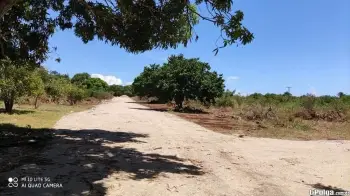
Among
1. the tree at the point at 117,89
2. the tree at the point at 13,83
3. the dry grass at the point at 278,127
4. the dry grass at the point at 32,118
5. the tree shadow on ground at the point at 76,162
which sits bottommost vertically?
the tree shadow on ground at the point at 76,162

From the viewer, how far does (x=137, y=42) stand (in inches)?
452

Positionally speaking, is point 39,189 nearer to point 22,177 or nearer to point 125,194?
point 22,177

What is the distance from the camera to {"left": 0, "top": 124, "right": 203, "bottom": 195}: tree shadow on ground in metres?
7.12

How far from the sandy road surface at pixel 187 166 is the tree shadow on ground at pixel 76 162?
0.05 ft

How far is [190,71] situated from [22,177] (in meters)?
30.3

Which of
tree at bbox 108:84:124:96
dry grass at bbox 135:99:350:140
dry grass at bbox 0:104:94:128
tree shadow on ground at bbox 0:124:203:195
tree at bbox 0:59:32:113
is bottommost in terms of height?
tree shadow on ground at bbox 0:124:203:195

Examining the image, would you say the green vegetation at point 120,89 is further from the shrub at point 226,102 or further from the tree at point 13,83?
the tree at point 13,83

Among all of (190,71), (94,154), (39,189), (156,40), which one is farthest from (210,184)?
(190,71)

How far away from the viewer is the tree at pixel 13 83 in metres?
23.8

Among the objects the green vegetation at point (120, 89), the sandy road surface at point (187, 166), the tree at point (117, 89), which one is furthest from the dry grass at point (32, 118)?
the green vegetation at point (120, 89)

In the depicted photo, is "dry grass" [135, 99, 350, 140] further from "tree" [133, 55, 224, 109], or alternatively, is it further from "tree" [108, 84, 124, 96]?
"tree" [108, 84, 124, 96]

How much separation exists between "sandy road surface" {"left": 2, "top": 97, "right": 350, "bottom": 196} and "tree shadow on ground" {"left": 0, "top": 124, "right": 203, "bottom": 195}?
0.6 inches

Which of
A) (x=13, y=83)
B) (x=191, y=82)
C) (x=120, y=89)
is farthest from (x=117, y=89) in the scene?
(x=13, y=83)

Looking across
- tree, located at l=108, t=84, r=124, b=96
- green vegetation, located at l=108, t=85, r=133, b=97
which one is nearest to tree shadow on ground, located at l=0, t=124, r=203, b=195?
tree, located at l=108, t=84, r=124, b=96
